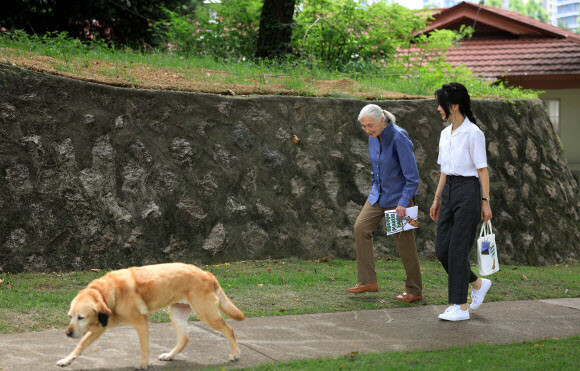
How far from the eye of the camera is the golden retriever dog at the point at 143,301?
4.09m

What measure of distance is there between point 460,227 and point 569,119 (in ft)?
50.7

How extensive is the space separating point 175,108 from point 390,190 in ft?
11.0

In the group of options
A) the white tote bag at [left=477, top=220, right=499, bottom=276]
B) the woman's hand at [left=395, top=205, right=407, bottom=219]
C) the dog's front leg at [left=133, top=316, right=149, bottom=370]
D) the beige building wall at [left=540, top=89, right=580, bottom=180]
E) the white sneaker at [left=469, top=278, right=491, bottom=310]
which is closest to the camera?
the dog's front leg at [left=133, top=316, right=149, bottom=370]

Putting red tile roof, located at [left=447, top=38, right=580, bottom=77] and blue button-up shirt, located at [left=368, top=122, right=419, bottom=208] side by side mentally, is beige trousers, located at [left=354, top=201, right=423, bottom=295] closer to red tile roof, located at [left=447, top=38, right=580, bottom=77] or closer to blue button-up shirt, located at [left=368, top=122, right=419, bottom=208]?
blue button-up shirt, located at [left=368, top=122, right=419, bottom=208]

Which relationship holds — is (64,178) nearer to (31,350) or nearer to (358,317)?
(31,350)

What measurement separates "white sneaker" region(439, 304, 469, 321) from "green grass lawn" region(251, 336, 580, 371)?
2.64 feet

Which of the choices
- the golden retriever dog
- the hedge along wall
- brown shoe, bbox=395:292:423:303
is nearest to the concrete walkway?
brown shoe, bbox=395:292:423:303

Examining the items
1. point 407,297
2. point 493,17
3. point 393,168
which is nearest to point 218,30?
point 393,168

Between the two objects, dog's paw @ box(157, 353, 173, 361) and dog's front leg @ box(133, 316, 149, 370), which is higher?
dog's front leg @ box(133, 316, 149, 370)

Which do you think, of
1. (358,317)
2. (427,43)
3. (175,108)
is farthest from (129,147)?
(427,43)

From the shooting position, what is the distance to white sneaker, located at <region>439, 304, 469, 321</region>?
6109 mm

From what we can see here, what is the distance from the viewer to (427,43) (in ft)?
53.0

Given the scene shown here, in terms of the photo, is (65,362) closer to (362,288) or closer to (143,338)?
(143,338)

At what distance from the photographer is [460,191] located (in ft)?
19.9
